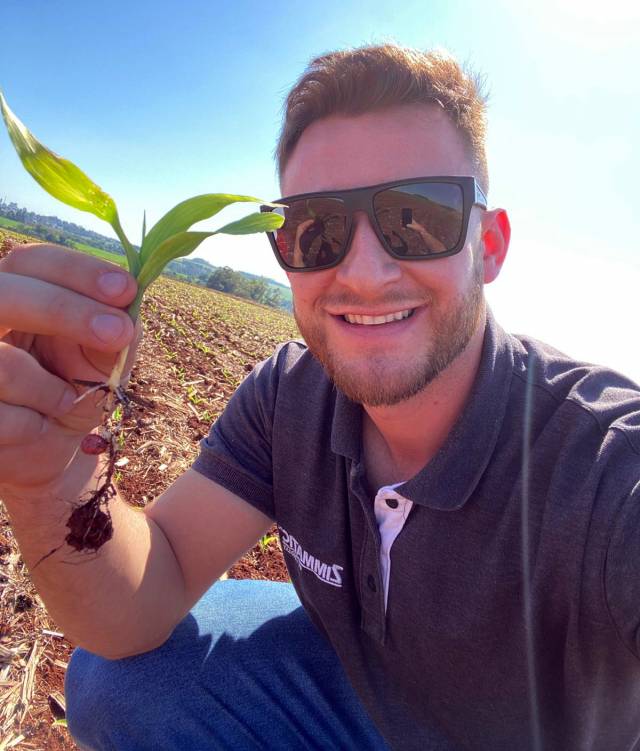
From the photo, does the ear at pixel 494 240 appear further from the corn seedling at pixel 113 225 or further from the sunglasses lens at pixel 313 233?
the corn seedling at pixel 113 225

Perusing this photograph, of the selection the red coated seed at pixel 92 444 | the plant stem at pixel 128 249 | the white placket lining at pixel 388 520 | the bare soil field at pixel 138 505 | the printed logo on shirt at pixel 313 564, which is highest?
the plant stem at pixel 128 249

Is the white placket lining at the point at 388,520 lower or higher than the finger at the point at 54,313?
lower

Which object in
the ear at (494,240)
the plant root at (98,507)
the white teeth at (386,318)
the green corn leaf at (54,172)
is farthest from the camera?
the ear at (494,240)

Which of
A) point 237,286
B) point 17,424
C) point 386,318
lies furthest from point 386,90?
point 237,286

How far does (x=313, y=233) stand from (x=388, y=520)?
1.20 meters

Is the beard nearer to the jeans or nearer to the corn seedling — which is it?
the corn seedling

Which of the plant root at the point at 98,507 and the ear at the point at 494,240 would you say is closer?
the plant root at the point at 98,507

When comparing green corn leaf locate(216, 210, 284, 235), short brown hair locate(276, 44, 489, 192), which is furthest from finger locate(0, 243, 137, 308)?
short brown hair locate(276, 44, 489, 192)

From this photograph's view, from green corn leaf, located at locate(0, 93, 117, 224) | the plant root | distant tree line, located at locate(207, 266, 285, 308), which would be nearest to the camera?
green corn leaf, located at locate(0, 93, 117, 224)

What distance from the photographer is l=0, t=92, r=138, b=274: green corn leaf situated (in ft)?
4.65

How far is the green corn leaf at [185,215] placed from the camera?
4.69 feet

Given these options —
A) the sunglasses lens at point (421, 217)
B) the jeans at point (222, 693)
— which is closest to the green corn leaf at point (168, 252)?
the sunglasses lens at point (421, 217)

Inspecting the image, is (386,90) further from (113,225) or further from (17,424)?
(17,424)

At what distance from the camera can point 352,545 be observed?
200 cm
